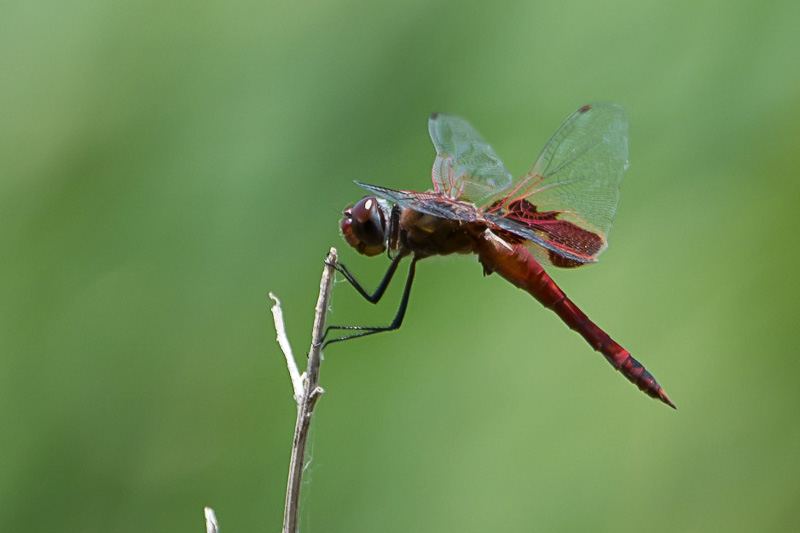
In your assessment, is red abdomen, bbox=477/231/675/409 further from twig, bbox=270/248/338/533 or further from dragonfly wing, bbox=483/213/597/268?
twig, bbox=270/248/338/533

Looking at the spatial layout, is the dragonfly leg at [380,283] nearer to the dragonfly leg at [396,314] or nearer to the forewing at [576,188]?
the dragonfly leg at [396,314]

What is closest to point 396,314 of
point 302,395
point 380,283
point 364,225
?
point 380,283

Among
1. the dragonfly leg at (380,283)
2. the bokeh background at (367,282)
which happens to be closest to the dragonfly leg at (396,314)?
the dragonfly leg at (380,283)

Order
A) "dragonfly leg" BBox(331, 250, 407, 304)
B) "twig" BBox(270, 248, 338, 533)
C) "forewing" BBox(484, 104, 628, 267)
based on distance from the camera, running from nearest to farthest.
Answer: "twig" BBox(270, 248, 338, 533) → "dragonfly leg" BBox(331, 250, 407, 304) → "forewing" BBox(484, 104, 628, 267)

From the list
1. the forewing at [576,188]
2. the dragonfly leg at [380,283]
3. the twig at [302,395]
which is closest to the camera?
the twig at [302,395]

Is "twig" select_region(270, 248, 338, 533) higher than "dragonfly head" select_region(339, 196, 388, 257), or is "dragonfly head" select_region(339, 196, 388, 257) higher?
"dragonfly head" select_region(339, 196, 388, 257)

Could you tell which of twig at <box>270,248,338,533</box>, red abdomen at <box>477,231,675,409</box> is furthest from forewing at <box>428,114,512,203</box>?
twig at <box>270,248,338,533</box>
